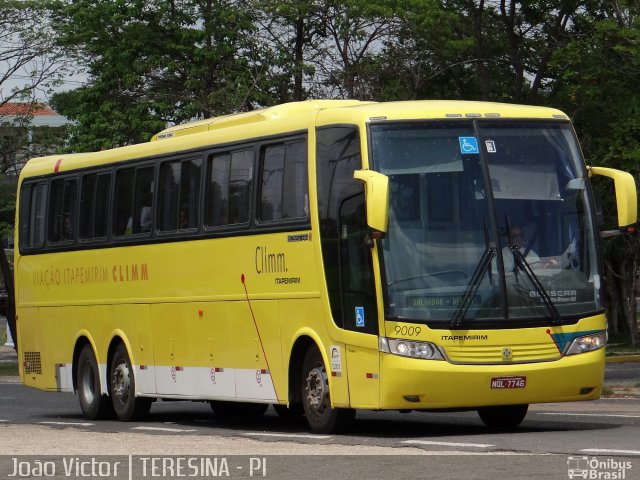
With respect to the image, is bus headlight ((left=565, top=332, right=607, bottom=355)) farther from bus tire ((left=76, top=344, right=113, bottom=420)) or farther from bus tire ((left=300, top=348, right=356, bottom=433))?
bus tire ((left=76, top=344, right=113, bottom=420))

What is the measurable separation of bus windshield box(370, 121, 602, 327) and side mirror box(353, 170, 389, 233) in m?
0.52

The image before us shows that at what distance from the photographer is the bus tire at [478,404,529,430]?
54.3ft

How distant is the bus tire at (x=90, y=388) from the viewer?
21297 mm

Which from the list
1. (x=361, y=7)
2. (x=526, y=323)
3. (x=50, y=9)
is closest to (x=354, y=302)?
(x=526, y=323)

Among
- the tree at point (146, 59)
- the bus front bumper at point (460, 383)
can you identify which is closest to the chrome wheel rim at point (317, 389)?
the bus front bumper at point (460, 383)

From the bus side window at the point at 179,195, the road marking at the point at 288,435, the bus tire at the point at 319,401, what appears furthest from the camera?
the bus side window at the point at 179,195

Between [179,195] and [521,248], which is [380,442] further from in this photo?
[179,195]

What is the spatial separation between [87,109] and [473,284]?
31.1m

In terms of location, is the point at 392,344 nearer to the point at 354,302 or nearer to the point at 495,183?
the point at 354,302

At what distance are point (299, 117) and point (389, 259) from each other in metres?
2.44

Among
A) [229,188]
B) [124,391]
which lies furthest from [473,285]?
[124,391]

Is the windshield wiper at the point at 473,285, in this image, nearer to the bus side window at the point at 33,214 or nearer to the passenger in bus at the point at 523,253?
the passenger in bus at the point at 523,253

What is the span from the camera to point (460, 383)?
1467cm

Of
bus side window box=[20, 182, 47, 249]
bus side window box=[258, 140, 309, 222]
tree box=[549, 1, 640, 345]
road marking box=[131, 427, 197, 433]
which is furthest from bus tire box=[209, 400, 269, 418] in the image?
tree box=[549, 1, 640, 345]
